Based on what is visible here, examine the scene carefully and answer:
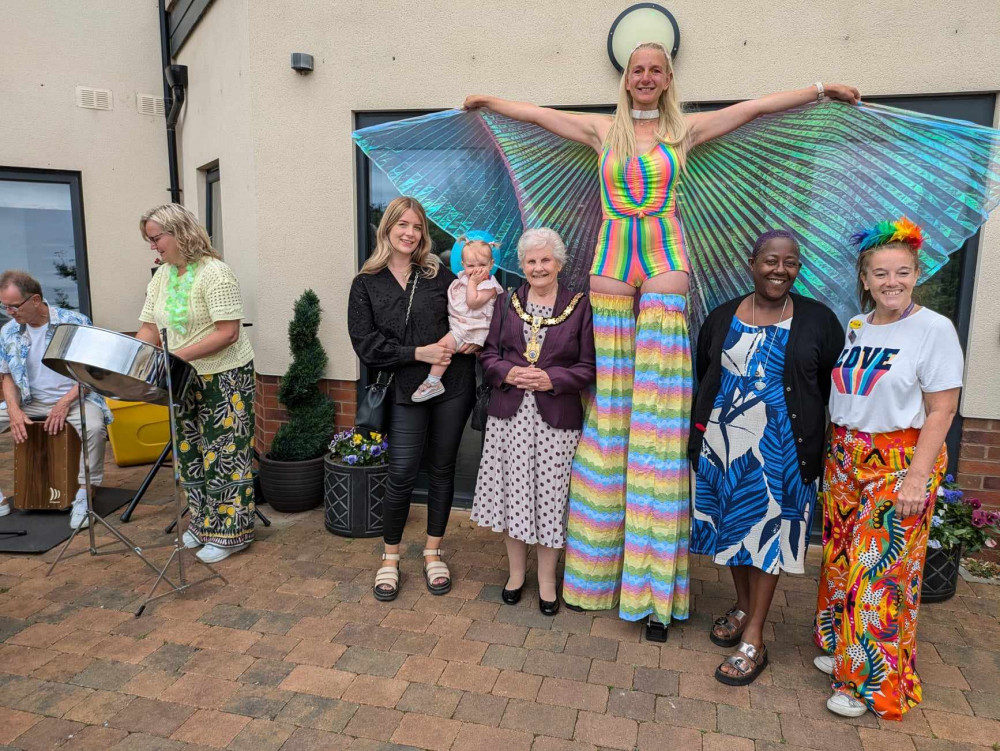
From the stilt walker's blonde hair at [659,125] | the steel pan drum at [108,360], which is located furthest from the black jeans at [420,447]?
the stilt walker's blonde hair at [659,125]

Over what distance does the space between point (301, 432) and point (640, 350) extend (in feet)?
7.81

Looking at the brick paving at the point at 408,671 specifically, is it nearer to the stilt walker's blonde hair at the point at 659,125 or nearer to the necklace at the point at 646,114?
the stilt walker's blonde hair at the point at 659,125

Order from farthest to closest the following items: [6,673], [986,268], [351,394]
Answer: [351,394] < [986,268] < [6,673]

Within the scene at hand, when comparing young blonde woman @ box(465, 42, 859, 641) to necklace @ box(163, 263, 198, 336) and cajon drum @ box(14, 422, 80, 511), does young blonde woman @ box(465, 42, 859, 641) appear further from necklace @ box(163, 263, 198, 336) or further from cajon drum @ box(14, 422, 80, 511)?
cajon drum @ box(14, 422, 80, 511)

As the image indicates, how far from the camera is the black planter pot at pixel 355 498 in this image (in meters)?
3.76

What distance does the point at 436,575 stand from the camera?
3178 millimetres

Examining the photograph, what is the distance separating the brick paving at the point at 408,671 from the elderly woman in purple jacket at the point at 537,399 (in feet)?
1.55

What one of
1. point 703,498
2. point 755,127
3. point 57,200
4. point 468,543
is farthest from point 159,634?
point 57,200

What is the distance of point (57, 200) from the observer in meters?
5.95

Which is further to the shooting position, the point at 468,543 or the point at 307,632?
the point at 468,543

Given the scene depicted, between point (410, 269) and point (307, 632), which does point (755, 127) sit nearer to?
point (410, 269)

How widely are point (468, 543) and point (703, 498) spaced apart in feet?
5.12

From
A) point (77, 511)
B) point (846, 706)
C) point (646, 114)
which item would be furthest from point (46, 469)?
point (846, 706)

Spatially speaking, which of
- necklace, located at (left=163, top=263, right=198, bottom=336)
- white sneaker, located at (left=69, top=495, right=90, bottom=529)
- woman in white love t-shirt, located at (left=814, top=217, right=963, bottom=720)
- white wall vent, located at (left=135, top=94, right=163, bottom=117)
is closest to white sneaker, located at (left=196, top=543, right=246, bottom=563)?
white sneaker, located at (left=69, top=495, right=90, bottom=529)
